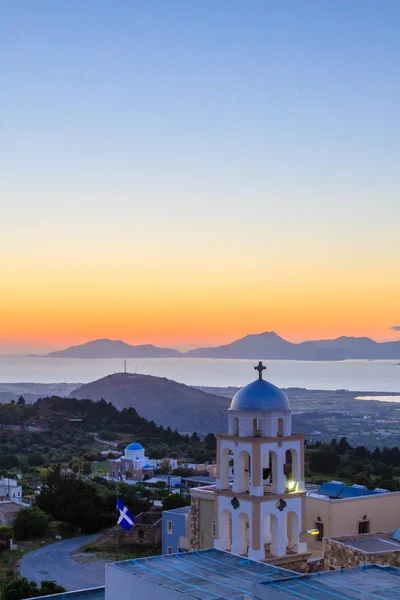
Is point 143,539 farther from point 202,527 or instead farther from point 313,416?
point 313,416

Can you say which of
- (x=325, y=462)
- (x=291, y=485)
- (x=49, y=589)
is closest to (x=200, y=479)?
(x=325, y=462)

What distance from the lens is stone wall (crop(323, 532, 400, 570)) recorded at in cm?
1338

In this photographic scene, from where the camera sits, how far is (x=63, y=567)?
1064 inches

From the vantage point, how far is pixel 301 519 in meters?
13.6

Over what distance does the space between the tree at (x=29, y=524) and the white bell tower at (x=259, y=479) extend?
19967mm

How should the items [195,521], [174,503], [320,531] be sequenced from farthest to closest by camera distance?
[174,503] → [195,521] → [320,531]

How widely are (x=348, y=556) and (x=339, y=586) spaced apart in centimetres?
487

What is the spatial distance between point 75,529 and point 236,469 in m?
22.5

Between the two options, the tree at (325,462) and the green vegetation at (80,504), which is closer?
the green vegetation at (80,504)

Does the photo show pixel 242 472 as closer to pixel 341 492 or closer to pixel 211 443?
pixel 341 492

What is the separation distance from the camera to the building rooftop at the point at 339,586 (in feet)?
29.0

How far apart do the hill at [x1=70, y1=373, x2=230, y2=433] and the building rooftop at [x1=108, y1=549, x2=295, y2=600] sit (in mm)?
92070

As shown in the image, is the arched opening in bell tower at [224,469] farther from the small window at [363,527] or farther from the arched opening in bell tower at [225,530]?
the small window at [363,527]

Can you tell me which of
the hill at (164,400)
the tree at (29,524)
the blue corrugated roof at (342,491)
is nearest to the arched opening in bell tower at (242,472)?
the blue corrugated roof at (342,491)
